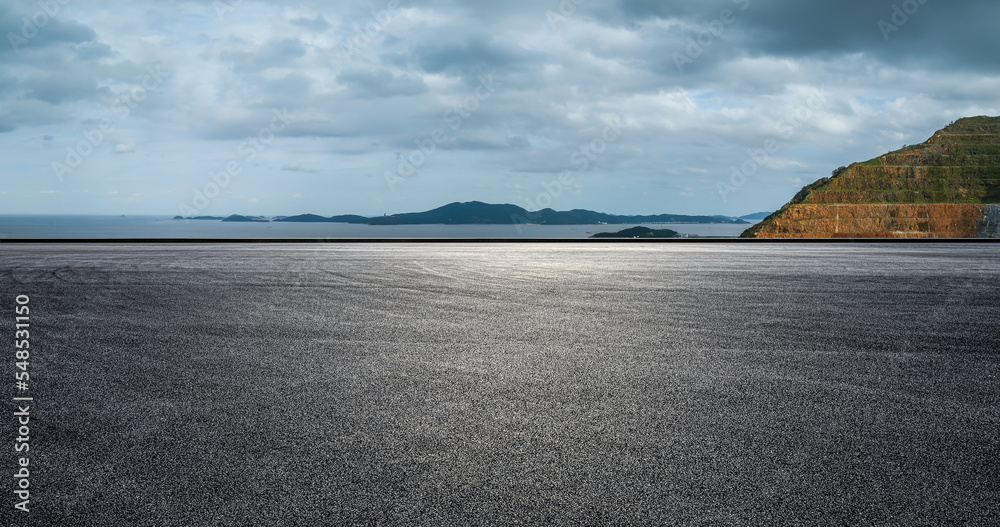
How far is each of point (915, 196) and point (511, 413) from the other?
99673 millimetres

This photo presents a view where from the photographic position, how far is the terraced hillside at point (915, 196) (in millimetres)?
75438

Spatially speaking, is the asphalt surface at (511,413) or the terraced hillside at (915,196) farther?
the terraced hillside at (915,196)

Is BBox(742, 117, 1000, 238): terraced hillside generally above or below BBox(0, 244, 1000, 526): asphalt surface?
above

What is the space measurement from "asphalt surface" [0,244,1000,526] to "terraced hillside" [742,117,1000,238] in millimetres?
68002

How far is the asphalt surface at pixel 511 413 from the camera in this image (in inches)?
121

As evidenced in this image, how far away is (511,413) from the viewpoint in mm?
4406

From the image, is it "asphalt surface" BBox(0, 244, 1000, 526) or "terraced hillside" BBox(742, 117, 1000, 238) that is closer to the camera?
"asphalt surface" BBox(0, 244, 1000, 526)

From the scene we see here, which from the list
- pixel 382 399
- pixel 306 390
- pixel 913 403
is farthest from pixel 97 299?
pixel 913 403

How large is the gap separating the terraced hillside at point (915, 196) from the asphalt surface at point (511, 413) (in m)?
68.0

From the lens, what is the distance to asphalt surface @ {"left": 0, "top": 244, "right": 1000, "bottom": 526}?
307cm

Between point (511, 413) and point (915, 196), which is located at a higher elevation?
point (915, 196)

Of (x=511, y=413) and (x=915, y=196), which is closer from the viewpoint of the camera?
(x=511, y=413)

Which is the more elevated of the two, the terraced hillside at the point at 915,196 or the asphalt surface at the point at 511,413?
the terraced hillside at the point at 915,196

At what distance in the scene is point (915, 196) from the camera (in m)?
85.7
